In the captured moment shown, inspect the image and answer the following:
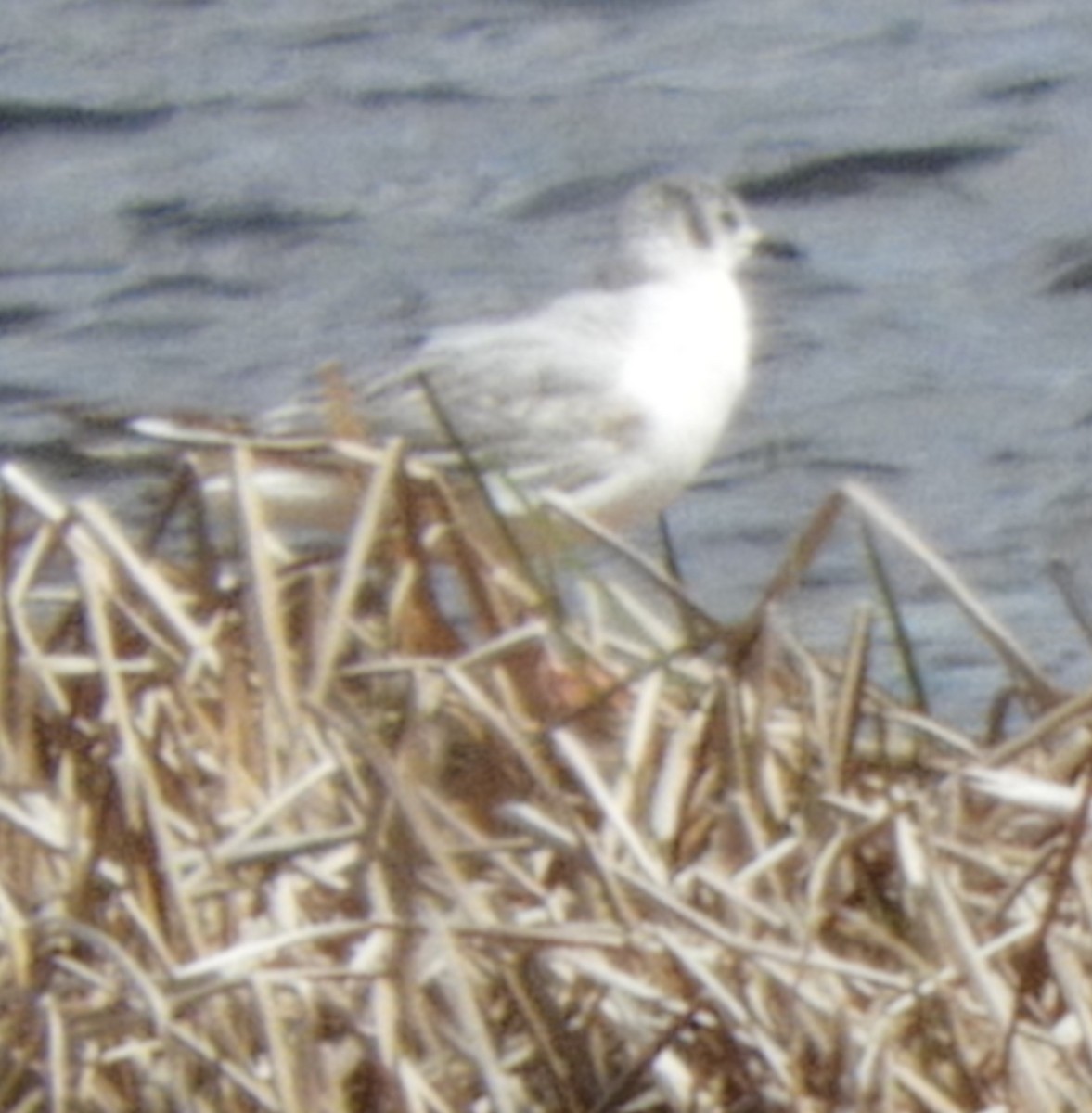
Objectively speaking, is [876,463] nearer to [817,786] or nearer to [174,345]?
[174,345]

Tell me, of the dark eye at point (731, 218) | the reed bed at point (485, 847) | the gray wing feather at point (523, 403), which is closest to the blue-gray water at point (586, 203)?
the dark eye at point (731, 218)

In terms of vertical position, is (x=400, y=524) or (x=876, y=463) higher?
(x=400, y=524)

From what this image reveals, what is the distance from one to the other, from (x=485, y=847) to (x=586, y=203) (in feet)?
24.3

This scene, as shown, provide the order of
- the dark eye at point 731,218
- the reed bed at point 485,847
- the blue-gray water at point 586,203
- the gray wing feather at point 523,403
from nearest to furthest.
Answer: the reed bed at point 485,847 < the gray wing feather at point 523,403 < the dark eye at point 731,218 < the blue-gray water at point 586,203

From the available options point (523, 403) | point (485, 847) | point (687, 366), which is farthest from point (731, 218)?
point (485, 847)

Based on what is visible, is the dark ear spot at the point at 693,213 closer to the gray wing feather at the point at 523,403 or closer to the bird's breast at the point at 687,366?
the bird's breast at the point at 687,366

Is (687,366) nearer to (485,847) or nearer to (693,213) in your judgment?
(693,213)

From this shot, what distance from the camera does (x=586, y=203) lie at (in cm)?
1212

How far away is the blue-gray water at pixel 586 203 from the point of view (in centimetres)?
1077

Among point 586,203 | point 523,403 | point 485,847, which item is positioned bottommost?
point 586,203

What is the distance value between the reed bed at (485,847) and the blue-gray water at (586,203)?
476 centimetres

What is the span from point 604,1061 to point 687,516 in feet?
18.8

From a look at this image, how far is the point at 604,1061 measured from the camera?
15.3ft

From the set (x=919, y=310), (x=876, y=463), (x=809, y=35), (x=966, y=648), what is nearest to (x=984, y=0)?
(x=809, y=35)
